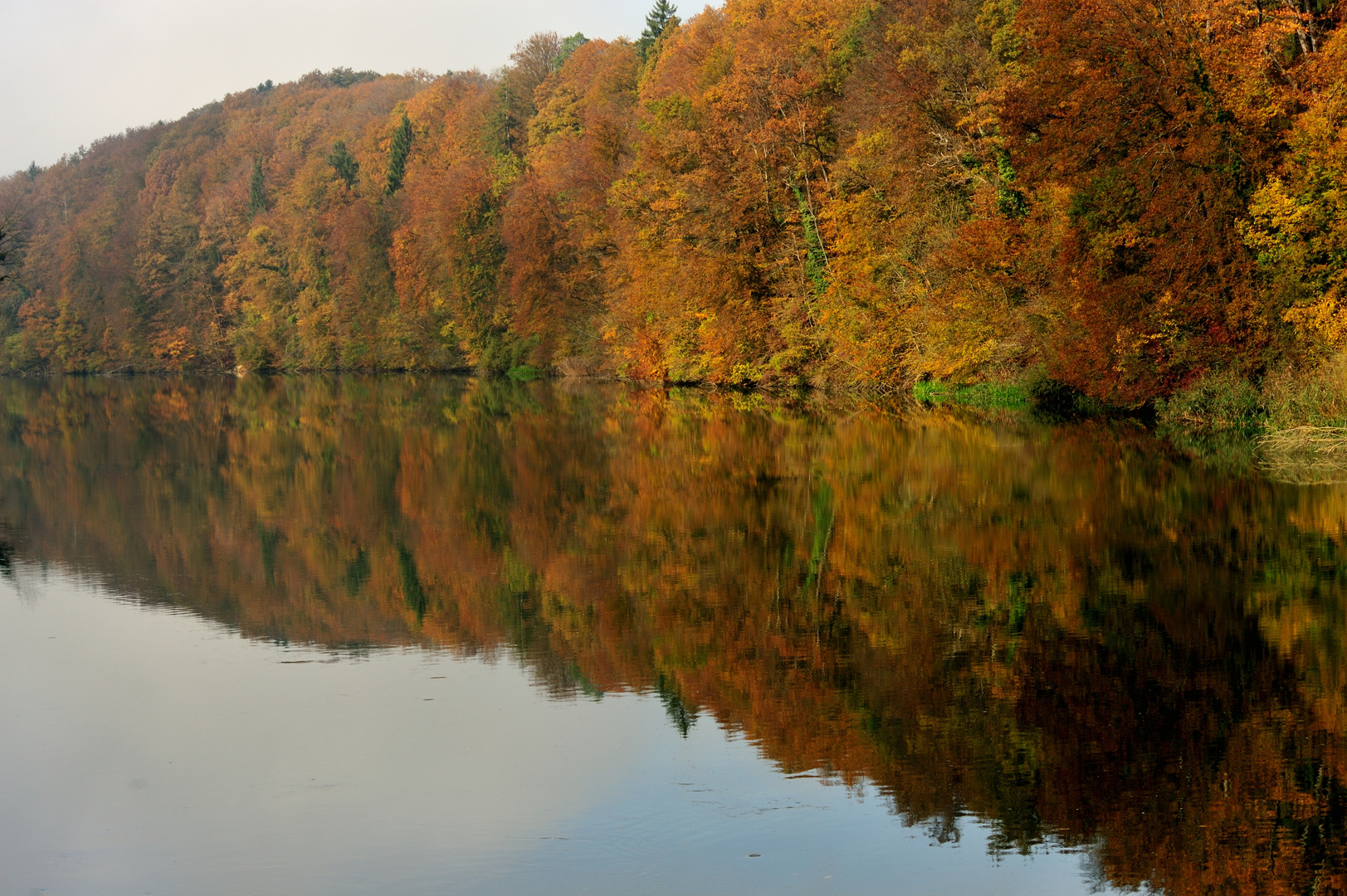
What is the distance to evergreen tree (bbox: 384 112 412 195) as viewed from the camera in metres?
82.1

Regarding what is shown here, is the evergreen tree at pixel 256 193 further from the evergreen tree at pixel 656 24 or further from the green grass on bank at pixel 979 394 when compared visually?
the green grass on bank at pixel 979 394

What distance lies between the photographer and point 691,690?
7789 millimetres

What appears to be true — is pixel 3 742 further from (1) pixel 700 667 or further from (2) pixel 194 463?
(2) pixel 194 463

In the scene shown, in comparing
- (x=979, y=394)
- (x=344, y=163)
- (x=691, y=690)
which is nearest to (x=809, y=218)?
(x=979, y=394)

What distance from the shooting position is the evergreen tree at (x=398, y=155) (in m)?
82.1

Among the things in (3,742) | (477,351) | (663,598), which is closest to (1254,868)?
(663,598)

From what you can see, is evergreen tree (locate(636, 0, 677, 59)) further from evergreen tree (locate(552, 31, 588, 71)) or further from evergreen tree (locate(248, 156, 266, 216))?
evergreen tree (locate(248, 156, 266, 216))

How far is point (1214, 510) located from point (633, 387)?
37490mm

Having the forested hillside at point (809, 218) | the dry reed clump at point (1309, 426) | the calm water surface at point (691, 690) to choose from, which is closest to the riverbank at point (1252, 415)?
the dry reed clump at point (1309, 426)

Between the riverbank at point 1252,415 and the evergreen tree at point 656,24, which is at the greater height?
the evergreen tree at point 656,24

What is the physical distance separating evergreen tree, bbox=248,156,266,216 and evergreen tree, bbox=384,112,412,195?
595 inches

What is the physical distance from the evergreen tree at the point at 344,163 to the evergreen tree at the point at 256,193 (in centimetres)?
722

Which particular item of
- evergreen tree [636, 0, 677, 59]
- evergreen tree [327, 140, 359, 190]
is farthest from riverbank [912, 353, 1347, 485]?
evergreen tree [327, 140, 359, 190]

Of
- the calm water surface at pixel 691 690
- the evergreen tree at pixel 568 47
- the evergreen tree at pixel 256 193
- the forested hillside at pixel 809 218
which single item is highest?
the evergreen tree at pixel 568 47
